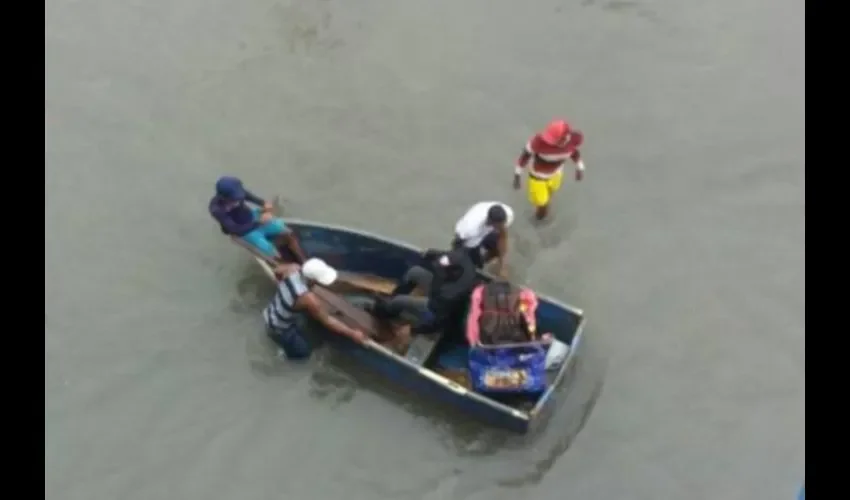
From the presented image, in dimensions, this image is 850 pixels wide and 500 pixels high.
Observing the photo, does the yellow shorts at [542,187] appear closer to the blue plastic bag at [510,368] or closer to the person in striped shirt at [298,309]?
the blue plastic bag at [510,368]

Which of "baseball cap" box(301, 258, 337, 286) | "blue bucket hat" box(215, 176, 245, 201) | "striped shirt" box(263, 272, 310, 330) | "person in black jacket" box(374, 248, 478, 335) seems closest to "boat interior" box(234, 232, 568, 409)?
"person in black jacket" box(374, 248, 478, 335)

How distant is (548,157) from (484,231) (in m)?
1.12

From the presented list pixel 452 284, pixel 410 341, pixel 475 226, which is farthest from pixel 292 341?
pixel 475 226

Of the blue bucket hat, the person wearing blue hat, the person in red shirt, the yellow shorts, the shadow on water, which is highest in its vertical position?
the person in red shirt

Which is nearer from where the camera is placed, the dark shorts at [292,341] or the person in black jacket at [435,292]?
the person in black jacket at [435,292]

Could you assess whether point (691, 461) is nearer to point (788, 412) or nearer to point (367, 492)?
point (788, 412)

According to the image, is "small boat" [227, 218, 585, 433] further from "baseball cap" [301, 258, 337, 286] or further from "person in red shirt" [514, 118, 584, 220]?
"person in red shirt" [514, 118, 584, 220]

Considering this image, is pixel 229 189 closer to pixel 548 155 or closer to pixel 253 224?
pixel 253 224

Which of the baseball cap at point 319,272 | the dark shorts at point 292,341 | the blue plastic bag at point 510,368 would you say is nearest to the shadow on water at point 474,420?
the dark shorts at point 292,341

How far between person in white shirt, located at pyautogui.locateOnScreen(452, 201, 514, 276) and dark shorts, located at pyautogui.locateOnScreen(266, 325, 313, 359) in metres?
1.69

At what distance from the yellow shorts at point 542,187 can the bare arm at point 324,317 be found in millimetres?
2384

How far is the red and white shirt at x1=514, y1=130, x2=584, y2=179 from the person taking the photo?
32.3 ft

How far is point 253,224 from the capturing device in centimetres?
978

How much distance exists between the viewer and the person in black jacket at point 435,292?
8867 mm
